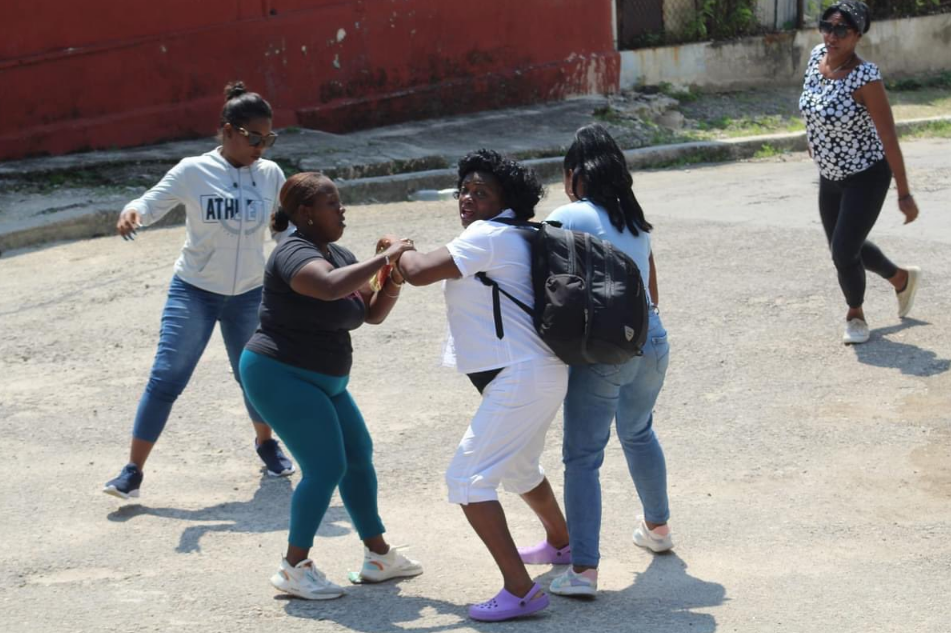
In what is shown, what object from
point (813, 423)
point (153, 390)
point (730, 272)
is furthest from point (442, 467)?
point (730, 272)

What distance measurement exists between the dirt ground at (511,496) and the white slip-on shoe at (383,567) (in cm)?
5

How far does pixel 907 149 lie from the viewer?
1374 centimetres

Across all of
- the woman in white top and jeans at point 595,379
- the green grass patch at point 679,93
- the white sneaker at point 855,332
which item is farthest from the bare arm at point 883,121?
the green grass patch at point 679,93

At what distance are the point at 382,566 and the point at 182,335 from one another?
1.57 m

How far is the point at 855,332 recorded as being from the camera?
740 centimetres

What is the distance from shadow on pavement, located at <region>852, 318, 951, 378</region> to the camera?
699cm

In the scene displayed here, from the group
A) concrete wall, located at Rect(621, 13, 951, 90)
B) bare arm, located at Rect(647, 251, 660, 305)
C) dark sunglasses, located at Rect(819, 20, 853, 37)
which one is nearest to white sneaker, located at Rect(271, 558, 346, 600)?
bare arm, located at Rect(647, 251, 660, 305)

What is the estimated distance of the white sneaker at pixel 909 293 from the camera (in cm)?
774

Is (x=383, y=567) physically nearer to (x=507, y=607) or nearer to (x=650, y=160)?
(x=507, y=607)

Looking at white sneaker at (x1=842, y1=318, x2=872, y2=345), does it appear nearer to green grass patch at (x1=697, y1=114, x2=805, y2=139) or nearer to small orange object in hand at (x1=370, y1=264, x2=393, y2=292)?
small orange object in hand at (x1=370, y1=264, x2=393, y2=292)

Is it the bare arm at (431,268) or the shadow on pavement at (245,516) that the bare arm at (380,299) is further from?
the shadow on pavement at (245,516)

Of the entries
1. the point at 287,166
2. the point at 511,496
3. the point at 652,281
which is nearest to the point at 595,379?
the point at 652,281

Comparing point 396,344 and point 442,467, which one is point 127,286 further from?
point 442,467

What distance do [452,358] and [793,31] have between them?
50.2 ft
